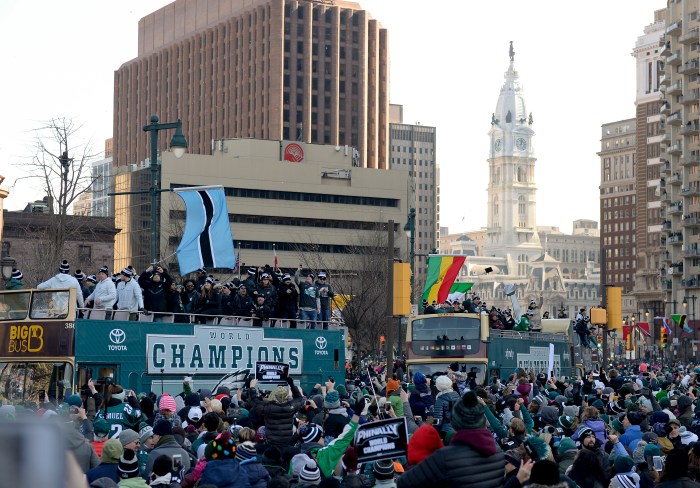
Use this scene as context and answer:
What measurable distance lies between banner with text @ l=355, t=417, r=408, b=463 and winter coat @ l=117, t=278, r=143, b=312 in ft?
42.6

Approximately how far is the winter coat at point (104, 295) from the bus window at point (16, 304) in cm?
159

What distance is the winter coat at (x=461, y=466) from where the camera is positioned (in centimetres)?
661

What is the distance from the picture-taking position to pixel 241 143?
5153 inches

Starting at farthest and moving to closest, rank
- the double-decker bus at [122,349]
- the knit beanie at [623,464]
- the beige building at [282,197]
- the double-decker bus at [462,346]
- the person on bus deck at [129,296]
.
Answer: the beige building at [282,197], the double-decker bus at [462,346], the person on bus deck at [129,296], the double-decker bus at [122,349], the knit beanie at [623,464]

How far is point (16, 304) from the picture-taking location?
19641mm

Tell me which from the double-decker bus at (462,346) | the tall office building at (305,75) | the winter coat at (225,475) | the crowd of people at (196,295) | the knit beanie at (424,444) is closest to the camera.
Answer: the knit beanie at (424,444)

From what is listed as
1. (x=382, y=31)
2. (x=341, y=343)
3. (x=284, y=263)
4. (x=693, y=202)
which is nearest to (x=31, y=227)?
(x=284, y=263)

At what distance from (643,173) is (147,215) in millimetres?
74679

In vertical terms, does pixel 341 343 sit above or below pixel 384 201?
below

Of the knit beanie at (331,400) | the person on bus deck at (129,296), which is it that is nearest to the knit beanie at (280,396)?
the knit beanie at (331,400)

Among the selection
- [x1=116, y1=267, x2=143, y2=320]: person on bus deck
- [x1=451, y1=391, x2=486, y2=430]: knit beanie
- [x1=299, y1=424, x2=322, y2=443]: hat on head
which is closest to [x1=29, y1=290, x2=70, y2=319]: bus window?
[x1=116, y1=267, x2=143, y2=320]: person on bus deck

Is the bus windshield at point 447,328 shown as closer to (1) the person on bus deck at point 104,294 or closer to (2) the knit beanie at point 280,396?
(1) the person on bus deck at point 104,294

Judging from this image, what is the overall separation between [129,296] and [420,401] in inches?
255

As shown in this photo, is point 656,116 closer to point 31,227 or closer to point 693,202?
point 693,202
